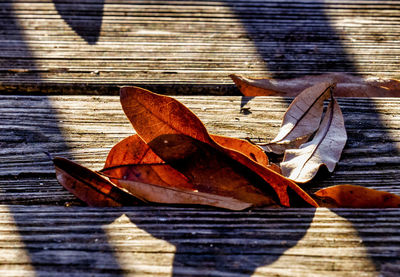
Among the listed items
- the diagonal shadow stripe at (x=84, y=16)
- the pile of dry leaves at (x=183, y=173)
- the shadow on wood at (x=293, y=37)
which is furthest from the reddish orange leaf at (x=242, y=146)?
the diagonal shadow stripe at (x=84, y=16)

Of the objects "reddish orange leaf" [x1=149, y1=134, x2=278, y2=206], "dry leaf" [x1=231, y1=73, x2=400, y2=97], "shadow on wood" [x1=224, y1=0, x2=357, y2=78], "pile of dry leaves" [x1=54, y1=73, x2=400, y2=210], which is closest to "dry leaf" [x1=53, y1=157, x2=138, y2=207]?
"pile of dry leaves" [x1=54, y1=73, x2=400, y2=210]

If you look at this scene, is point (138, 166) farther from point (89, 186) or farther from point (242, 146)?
point (242, 146)

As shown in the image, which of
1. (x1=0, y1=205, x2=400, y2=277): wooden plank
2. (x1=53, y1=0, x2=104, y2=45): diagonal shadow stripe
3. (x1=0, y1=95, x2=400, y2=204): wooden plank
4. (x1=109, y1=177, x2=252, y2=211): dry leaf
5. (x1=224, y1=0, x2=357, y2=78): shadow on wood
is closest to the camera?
(x1=0, y1=205, x2=400, y2=277): wooden plank

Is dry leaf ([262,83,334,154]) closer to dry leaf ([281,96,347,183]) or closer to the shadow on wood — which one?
dry leaf ([281,96,347,183])

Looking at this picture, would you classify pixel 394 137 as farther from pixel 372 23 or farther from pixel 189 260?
pixel 372 23

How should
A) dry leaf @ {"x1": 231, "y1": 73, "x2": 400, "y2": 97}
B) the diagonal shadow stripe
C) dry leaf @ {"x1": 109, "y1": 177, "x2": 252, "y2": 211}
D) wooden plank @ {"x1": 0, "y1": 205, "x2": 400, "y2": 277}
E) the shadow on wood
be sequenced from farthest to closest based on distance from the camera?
the diagonal shadow stripe < the shadow on wood < dry leaf @ {"x1": 231, "y1": 73, "x2": 400, "y2": 97} < dry leaf @ {"x1": 109, "y1": 177, "x2": 252, "y2": 211} < wooden plank @ {"x1": 0, "y1": 205, "x2": 400, "y2": 277}

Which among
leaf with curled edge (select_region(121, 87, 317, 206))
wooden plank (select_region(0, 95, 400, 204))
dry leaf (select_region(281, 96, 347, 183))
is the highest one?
leaf with curled edge (select_region(121, 87, 317, 206))

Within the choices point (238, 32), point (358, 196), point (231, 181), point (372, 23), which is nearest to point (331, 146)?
point (358, 196)
